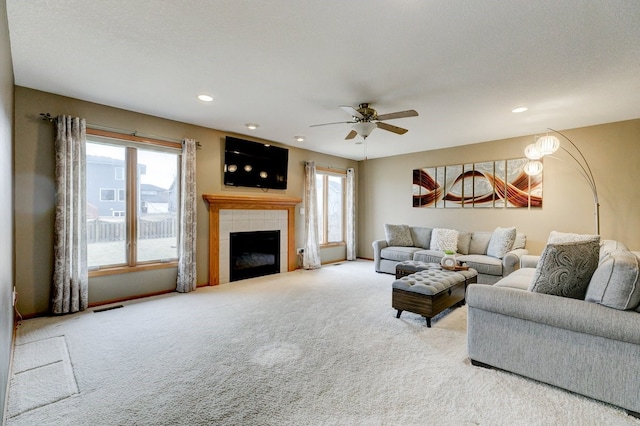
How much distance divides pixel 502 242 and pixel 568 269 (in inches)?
121

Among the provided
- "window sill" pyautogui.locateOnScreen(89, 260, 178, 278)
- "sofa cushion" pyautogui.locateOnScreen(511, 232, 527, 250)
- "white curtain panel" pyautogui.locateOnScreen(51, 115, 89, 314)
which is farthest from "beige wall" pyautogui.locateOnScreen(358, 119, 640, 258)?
"white curtain panel" pyautogui.locateOnScreen(51, 115, 89, 314)

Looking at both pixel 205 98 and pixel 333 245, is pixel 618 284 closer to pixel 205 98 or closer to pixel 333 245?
pixel 205 98

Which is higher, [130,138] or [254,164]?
[130,138]

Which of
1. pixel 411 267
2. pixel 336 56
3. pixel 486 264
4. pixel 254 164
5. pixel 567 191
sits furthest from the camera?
pixel 254 164

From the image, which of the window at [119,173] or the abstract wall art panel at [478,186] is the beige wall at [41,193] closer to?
the window at [119,173]

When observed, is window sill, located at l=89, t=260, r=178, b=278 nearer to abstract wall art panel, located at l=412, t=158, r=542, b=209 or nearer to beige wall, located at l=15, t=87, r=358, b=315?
beige wall, located at l=15, t=87, r=358, b=315

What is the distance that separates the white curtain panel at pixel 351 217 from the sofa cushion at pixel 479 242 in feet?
9.09

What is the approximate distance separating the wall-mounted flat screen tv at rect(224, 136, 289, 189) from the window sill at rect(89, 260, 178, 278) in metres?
1.63

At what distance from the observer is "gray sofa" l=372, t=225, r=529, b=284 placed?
15.3 feet

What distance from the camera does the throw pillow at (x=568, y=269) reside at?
2.16m

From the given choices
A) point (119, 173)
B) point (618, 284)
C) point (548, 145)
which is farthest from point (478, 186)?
point (119, 173)

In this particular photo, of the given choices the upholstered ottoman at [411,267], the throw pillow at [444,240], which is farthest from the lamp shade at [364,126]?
the throw pillow at [444,240]

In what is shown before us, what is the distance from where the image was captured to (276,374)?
2.27 m

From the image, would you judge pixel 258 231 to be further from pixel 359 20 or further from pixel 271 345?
pixel 359 20
